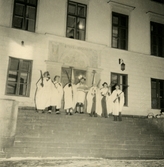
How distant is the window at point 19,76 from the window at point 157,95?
8073 millimetres

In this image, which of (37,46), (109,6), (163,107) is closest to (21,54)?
(37,46)

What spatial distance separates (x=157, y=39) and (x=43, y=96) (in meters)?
9.41

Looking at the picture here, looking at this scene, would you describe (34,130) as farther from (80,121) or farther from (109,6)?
(109,6)

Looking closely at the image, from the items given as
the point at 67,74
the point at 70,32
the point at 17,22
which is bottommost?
the point at 67,74

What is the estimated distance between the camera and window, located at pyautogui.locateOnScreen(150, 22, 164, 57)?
1509 cm

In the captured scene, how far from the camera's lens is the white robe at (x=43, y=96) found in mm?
9859

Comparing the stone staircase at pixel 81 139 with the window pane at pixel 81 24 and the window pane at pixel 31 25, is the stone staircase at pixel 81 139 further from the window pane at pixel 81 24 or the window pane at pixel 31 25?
the window pane at pixel 81 24

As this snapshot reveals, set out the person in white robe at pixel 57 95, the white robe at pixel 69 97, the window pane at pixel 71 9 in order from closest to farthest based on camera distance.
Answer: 1. the person in white robe at pixel 57 95
2. the white robe at pixel 69 97
3. the window pane at pixel 71 9

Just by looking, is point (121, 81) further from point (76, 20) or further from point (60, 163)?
point (60, 163)

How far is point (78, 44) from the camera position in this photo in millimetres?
12805

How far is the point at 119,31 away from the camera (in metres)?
14.3

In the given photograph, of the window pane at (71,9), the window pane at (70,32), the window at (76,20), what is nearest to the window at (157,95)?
the window at (76,20)

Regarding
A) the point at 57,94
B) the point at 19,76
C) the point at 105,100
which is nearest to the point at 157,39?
the point at 105,100

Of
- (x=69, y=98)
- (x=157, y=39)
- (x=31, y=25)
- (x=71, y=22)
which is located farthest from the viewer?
A: (x=157, y=39)
